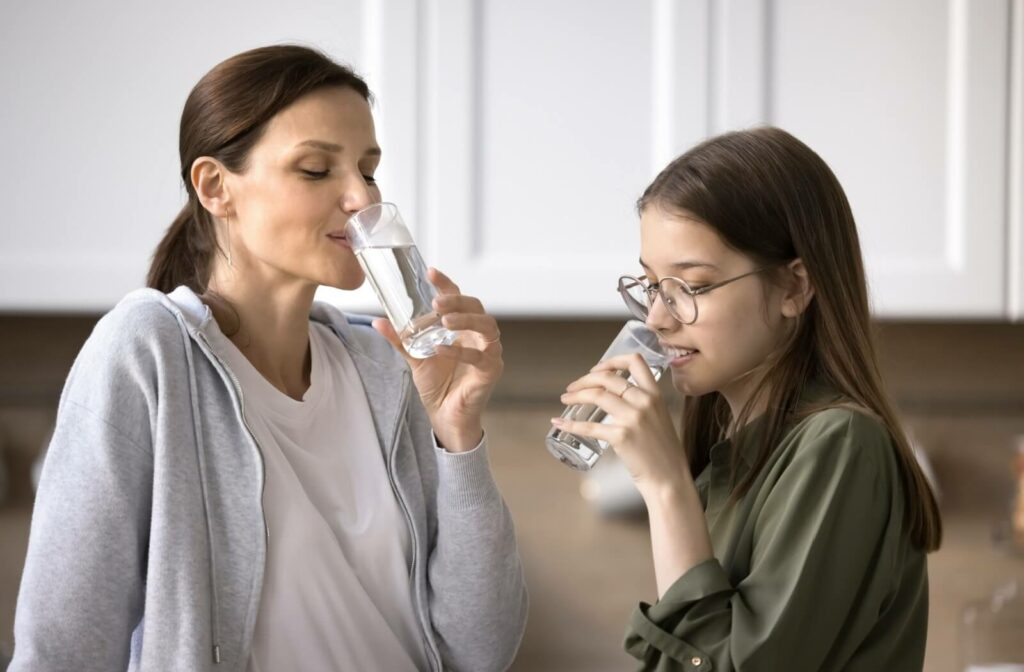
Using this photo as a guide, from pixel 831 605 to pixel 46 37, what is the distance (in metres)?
1.63

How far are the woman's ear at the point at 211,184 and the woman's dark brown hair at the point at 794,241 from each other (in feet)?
1.63

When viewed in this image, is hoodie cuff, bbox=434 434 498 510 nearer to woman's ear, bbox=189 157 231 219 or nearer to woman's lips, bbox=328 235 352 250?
woman's lips, bbox=328 235 352 250

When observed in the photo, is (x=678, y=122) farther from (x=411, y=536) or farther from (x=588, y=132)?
(x=411, y=536)

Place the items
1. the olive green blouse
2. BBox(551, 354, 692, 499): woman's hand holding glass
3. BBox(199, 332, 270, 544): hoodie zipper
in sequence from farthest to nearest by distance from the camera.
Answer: BBox(199, 332, 270, 544): hoodie zipper, BBox(551, 354, 692, 499): woman's hand holding glass, the olive green blouse

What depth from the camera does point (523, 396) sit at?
258 centimetres

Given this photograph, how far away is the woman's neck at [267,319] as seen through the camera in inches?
55.3

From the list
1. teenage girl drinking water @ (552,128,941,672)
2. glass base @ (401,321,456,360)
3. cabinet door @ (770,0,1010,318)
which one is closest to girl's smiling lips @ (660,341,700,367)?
teenage girl drinking water @ (552,128,941,672)

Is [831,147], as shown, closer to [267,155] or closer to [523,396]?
[523,396]

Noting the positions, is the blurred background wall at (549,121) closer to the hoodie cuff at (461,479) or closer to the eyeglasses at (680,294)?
the hoodie cuff at (461,479)

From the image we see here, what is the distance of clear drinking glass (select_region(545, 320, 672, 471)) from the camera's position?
121 centimetres

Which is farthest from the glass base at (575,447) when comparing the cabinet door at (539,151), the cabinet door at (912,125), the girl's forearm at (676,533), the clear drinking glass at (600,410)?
the cabinet door at (912,125)

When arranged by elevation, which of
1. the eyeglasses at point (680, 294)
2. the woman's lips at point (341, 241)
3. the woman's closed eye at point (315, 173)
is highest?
the woman's closed eye at point (315, 173)

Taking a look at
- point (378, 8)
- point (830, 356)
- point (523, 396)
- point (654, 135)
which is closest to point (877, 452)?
point (830, 356)

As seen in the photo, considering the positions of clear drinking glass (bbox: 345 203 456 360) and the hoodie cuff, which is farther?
the hoodie cuff
